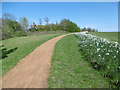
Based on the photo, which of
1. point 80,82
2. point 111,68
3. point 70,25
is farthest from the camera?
point 70,25

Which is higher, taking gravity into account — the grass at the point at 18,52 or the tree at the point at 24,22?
the tree at the point at 24,22

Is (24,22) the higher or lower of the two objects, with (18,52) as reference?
higher

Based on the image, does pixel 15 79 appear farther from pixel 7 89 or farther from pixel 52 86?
pixel 52 86

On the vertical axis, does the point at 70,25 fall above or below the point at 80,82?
above

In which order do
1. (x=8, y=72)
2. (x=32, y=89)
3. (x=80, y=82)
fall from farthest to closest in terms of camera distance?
1. (x=8, y=72)
2. (x=80, y=82)
3. (x=32, y=89)

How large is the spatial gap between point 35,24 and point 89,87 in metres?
56.1

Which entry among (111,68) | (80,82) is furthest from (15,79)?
(111,68)

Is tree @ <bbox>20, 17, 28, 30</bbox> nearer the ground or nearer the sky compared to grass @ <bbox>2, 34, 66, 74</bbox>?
nearer the sky

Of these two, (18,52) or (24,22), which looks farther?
(24,22)

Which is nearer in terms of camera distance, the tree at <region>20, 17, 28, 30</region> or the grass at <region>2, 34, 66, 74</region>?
the grass at <region>2, 34, 66, 74</region>

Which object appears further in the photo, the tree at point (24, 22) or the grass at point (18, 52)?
the tree at point (24, 22)

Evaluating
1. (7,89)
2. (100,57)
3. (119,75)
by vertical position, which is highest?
(100,57)

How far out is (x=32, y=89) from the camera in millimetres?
3236

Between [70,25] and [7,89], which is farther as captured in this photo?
[70,25]
